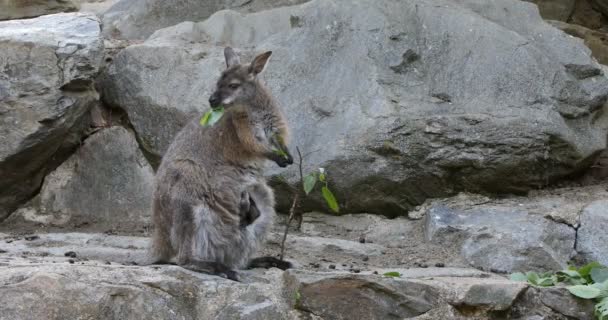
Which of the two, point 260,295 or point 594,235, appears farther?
point 594,235

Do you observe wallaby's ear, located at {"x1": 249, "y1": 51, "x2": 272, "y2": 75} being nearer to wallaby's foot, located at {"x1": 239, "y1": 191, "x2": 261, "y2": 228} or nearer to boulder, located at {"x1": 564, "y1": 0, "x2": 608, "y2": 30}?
wallaby's foot, located at {"x1": 239, "y1": 191, "x2": 261, "y2": 228}

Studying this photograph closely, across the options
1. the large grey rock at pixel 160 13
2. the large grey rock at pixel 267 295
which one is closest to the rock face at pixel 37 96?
the large grey rock at pixel 160 13

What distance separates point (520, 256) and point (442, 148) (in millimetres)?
1080

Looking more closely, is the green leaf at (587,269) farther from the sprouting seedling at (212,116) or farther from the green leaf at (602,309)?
the sprouting seedling at (212,116)

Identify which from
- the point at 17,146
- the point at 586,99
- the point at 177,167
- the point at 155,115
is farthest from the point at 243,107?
the point at 586,99

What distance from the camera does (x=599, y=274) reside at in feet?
21.6

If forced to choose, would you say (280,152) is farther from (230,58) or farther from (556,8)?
(556,8)

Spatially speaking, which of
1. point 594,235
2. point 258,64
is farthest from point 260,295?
point 594,235

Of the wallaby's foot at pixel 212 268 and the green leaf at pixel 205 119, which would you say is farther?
the green leaf at pixel 205 119

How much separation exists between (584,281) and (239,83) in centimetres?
284

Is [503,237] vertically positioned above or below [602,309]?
below

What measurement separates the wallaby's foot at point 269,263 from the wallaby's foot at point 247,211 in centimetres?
28

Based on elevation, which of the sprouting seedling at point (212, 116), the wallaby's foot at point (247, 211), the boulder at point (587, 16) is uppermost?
the sprouting seedling at point (212, 116)

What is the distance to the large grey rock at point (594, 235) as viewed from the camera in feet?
24.6
